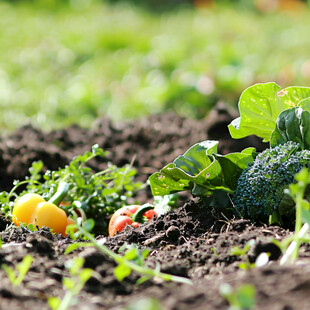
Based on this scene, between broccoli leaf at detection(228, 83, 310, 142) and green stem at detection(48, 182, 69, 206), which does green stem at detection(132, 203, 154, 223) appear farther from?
broccoli leaf at detection(228, 83, 310, 142)

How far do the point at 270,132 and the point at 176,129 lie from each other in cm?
226

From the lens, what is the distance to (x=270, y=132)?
2.91m

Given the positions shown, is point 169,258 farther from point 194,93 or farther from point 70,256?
point 194,93

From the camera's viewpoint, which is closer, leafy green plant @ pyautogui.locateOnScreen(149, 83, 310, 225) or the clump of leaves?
leafy green plant @ pyautogui.locateOnScreen(149, 83, 310, 225)

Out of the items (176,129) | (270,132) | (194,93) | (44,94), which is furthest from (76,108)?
(270,132)

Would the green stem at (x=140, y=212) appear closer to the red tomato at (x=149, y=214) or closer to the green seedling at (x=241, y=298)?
the red tomato at (x=149, y=214)

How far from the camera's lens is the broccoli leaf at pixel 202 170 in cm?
270

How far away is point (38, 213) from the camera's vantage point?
2990mm

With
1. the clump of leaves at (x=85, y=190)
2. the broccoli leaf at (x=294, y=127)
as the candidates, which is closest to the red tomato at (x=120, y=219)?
the clump of leaves at (x=85, y=190)

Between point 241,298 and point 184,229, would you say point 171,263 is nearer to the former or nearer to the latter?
point 184,229

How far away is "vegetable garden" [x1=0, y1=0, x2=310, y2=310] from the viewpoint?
5.68 ft

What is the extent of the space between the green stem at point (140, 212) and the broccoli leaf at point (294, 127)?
0.85m

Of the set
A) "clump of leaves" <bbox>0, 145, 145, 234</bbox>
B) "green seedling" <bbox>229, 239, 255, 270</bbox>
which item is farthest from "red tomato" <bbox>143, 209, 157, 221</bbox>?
"green seedling" <bbox>229, 239, 255, 270</bbox>

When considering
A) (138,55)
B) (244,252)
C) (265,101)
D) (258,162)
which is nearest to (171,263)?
(244,252)
